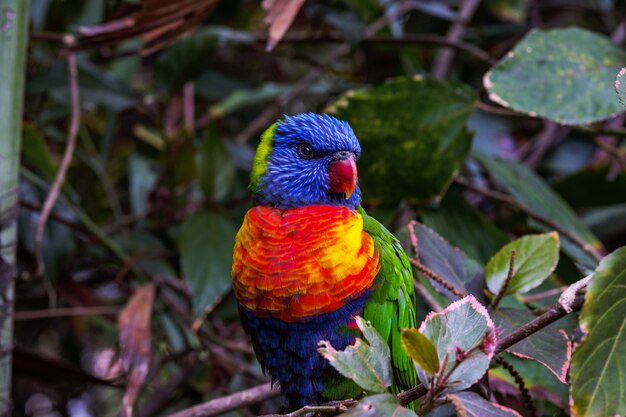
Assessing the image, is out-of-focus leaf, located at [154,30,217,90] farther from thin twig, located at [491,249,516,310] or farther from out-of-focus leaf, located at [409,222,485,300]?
thin twig, located at [491,249,516,310]

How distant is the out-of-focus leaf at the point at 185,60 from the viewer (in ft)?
8.80

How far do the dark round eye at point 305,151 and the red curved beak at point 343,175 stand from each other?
88mm

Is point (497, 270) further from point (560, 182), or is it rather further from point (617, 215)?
point (617, 215)

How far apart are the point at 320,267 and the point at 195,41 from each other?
1.41 metres

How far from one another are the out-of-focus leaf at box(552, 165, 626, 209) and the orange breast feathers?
1061mm

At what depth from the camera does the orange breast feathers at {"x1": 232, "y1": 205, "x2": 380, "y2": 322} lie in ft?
5.21

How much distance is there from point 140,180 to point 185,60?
1.89ft

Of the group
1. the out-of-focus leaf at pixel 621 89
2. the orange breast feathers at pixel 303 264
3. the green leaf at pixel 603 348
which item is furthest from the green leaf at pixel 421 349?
the orange breast feathers at pixel 303 264

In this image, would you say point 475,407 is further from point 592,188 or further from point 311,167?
point 592,188

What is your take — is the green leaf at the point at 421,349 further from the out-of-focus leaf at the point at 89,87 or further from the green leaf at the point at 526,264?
the out-of-focus leaf at the point at 89,87

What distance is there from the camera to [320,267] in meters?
1.60

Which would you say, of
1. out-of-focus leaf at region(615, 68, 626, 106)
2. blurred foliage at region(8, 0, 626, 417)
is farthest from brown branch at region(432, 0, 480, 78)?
out-of-focus leaf at region(615, 68, 626, 106)

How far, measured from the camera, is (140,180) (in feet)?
9.80

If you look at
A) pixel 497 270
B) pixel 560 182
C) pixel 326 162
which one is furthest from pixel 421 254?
pixel 560 182
